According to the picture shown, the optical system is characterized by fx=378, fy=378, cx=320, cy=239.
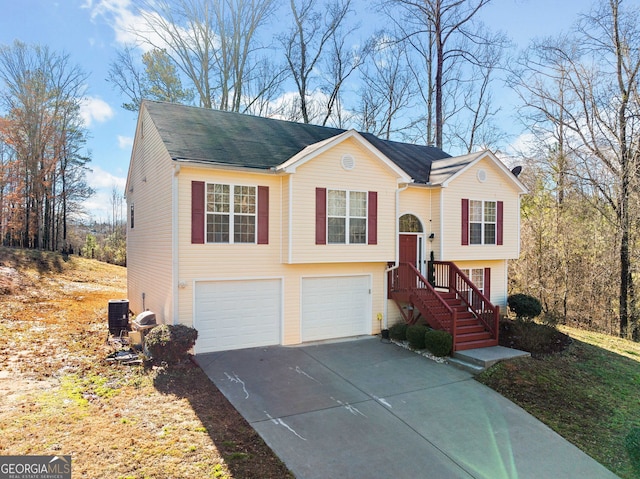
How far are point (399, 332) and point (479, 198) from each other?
5760mm

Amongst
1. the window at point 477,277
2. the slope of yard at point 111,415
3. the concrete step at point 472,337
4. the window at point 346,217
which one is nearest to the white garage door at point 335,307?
the window at point 346,217

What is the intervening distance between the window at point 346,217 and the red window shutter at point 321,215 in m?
0.17

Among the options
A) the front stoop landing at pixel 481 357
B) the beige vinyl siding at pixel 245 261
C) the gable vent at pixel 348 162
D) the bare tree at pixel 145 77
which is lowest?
the front stoop landing at pixel 481 357

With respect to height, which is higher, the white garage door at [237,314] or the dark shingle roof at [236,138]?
A: the dark shingle roof at [236,138]

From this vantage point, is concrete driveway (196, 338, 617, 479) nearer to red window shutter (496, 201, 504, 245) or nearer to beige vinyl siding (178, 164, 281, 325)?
beige vinyl siding (178, 164, 281, 325)

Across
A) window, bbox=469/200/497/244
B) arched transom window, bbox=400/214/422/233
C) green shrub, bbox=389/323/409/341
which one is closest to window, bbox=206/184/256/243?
green shrub, bbox=389/323/409/341

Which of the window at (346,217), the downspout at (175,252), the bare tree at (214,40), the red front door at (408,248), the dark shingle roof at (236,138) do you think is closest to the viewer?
the downspout at (175,252)

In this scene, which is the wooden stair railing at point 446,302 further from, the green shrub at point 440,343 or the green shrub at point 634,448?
the green shrub at point 634,448

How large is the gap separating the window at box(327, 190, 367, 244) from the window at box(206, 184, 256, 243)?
2215 mm

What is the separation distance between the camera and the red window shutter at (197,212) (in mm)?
9648

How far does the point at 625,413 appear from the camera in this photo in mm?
7668

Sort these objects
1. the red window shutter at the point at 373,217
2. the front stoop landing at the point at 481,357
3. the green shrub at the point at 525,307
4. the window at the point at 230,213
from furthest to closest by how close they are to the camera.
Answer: the green shrub at the point at 525,307 → the red window shutter at the point at 373,217 → the window at the point at 230,213 → the front stoop landing at the point at 481,357

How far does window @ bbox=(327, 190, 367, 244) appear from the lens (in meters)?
11.0

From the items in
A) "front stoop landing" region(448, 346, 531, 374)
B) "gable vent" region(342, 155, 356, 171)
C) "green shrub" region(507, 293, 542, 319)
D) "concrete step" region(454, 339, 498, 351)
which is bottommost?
"front stoop landing" region(448, 346, 531, 374)
